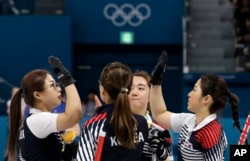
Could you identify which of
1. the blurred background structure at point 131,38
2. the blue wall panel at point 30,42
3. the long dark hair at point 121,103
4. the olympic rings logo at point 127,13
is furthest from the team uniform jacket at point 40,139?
the olympic rings logo at point 127,13

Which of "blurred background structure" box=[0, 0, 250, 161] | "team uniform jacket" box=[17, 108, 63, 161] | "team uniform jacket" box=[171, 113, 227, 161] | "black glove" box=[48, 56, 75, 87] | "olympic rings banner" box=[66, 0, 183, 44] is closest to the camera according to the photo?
"black glove" box=[48, 56, 75, 87]

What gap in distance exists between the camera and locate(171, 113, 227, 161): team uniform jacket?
4098mm

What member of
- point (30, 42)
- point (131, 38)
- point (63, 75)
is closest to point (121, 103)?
point (63, 75)

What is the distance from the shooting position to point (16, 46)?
14.5 meters

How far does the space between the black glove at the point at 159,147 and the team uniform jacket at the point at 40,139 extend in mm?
567

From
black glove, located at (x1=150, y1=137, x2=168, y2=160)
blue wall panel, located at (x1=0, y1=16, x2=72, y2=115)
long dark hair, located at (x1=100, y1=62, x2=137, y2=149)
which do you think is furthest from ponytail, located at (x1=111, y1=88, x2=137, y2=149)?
blue wall panel, located at (x1=0, y1=16, x2=72, y2=115)

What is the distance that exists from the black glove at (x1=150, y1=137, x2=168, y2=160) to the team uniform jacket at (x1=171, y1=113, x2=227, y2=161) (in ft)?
0.38

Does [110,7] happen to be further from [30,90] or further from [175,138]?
[30,90]

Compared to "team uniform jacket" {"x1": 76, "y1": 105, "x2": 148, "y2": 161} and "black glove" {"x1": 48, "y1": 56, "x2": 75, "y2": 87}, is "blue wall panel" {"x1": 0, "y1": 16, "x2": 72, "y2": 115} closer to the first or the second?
"black glove" {"x1": 48, "y1": 56, "x2": 75, "y2": 87}

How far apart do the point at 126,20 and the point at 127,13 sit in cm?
18

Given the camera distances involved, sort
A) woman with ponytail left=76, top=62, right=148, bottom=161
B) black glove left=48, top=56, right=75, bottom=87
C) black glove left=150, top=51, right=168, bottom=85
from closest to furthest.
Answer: woman with ponytail left=76, top=62, right=148, bottom=161 < black glove left=48, top=56, right=75, bottom=87 < black glove left=150, top=51, right=168, bottom=85

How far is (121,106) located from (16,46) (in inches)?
436

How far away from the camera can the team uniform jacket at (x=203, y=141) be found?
410 centimetres

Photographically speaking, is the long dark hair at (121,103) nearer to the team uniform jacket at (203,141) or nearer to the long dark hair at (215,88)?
the team uniform jacket at (203,141)
